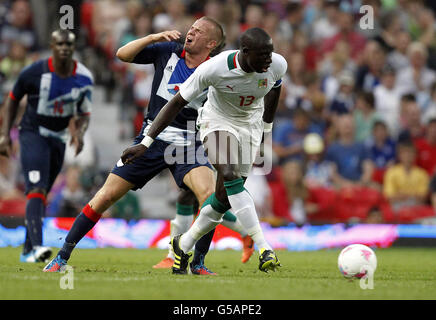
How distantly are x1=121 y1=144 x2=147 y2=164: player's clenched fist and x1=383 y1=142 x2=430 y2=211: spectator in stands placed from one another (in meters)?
8.90

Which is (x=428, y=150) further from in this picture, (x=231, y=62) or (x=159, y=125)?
(x=159, y=125)

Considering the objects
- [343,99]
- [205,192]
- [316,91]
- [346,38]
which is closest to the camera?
[205,192]

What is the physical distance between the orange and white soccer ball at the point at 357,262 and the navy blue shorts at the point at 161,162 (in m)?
1.82

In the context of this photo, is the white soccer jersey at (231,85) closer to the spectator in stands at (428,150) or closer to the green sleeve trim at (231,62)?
the green sleeve trim at (231,62)

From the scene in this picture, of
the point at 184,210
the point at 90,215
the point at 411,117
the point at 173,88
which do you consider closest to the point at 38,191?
the point at 184,210

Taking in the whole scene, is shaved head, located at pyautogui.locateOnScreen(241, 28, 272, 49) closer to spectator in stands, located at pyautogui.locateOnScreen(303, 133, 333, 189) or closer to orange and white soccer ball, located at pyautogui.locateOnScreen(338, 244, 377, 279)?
orange and white soccer ball, located at pyautogui.locateOnScreen(338, 244, 377, 279)

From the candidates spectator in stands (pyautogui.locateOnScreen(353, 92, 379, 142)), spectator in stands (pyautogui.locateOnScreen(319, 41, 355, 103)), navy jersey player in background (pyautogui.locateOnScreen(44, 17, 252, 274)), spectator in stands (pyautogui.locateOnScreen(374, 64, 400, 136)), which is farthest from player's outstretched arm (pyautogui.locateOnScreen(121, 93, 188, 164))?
spectator in stands (pyautogui.locateOnScreen(374, 64, 400, 136))

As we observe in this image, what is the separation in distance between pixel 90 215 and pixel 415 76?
11957 mm

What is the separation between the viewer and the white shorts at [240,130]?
781 centimetres

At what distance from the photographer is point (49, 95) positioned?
1037 cm

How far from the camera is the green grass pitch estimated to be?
20.4 feet

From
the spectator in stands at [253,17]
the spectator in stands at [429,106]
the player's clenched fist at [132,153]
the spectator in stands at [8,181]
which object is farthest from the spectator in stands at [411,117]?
the player's clenched fist at [132,153]

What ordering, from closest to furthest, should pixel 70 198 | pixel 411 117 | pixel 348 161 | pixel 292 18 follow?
pixel 70 198 → pixel 348 161 → pixel 411 117 → pixel 292 18

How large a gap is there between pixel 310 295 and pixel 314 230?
799 centimetres
